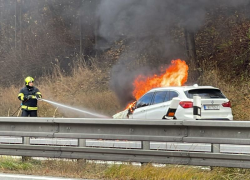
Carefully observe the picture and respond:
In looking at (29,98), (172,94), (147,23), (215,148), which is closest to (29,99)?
(29,98)

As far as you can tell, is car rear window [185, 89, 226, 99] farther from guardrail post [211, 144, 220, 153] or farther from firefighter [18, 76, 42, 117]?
guardrail post [211, 144, 220, 153]

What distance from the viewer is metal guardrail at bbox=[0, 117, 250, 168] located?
6286 millimetres

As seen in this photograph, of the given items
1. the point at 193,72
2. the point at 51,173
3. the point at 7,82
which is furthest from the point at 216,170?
the point at 7,82

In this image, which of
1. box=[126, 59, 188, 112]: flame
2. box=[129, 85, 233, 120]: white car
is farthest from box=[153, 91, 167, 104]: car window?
box=[126, 59, 188, 112]: flame

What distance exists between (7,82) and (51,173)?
75.2 feet

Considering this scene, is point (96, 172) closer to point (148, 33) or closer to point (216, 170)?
point (216, 170)

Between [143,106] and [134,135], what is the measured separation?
19.6 ft

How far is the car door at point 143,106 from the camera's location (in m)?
12.7

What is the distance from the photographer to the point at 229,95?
16.5m

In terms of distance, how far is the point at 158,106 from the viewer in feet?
40.4

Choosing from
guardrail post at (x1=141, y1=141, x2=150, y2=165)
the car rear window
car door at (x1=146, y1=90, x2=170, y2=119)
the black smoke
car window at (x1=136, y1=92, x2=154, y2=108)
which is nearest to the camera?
guardrail post at (x1=141, y1=141, x2=150, y2=165)

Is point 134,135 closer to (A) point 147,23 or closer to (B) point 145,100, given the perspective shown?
(B) point 145,100

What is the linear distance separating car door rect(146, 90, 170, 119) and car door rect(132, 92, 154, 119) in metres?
0.18

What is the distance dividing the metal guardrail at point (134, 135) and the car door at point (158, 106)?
16.4 ft
